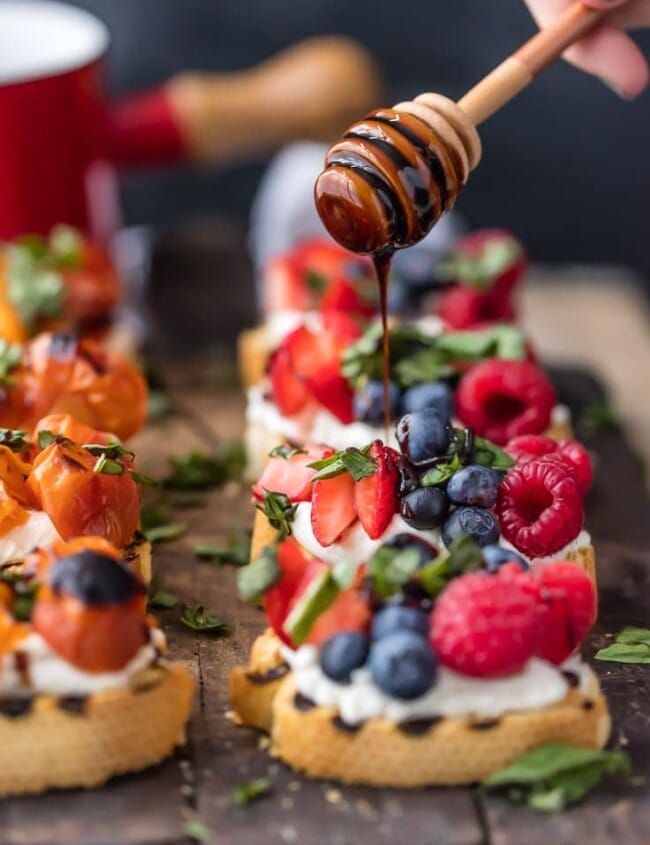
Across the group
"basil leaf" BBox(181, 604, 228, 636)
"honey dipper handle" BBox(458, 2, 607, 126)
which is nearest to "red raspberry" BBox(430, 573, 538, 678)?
"basil leaf" BBox(181, 604, 228, 636)

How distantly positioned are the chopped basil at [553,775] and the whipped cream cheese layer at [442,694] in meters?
0.08

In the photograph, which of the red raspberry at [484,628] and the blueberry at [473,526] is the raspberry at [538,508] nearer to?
the blueberry at [473,526]

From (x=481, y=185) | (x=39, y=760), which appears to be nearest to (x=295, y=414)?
(x=39, y=760)

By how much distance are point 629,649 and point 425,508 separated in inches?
18.3

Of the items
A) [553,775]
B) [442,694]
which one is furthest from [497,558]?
[553,775]

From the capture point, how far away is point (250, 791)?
Answer: 84.6 inches

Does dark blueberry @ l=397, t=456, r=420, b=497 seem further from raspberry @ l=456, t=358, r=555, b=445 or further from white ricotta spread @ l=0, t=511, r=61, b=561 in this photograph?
white ricotta spread @ l=0, t=511, r=61, b=561

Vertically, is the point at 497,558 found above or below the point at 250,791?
above

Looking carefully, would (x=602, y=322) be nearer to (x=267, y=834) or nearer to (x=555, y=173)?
(x=555, y=173)

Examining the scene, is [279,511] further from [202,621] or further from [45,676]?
[45,676]

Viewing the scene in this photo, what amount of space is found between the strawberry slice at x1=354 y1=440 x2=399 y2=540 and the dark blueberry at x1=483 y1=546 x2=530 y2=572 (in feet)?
0.76

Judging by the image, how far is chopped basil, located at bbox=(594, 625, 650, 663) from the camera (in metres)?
2.53

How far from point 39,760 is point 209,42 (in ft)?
11.1

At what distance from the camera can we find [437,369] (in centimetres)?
307
